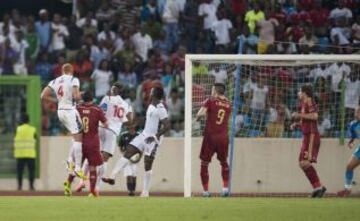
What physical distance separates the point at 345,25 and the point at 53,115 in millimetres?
7511

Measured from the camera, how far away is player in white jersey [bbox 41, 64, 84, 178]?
22.5 meters

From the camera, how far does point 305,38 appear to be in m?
29.3

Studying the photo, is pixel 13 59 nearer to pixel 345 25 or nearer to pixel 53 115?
pixel 53 115

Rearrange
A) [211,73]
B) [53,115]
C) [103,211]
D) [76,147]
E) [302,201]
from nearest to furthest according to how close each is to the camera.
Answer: [103,211] → [302,201] → [76,147] → [211,73] → [53,115]

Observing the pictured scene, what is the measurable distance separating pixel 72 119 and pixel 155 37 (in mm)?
7542

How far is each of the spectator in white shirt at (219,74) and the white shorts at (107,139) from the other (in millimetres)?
2853

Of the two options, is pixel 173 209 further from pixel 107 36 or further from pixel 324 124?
pixel 107 36

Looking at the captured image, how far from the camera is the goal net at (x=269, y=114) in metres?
26.0

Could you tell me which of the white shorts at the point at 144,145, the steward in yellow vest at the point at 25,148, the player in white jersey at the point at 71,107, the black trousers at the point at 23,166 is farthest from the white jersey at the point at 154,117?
the black trousers at the point at 23,166

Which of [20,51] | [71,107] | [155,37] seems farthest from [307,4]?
[71,107]

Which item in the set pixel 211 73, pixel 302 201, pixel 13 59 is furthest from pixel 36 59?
pixel 302 201

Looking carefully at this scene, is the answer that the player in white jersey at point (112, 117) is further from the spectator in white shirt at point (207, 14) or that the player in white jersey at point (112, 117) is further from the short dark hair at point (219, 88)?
the spectator in white shirt at point (207, 14)

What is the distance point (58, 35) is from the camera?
29.2 meters

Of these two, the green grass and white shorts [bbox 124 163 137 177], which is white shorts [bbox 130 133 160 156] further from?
the green grass
